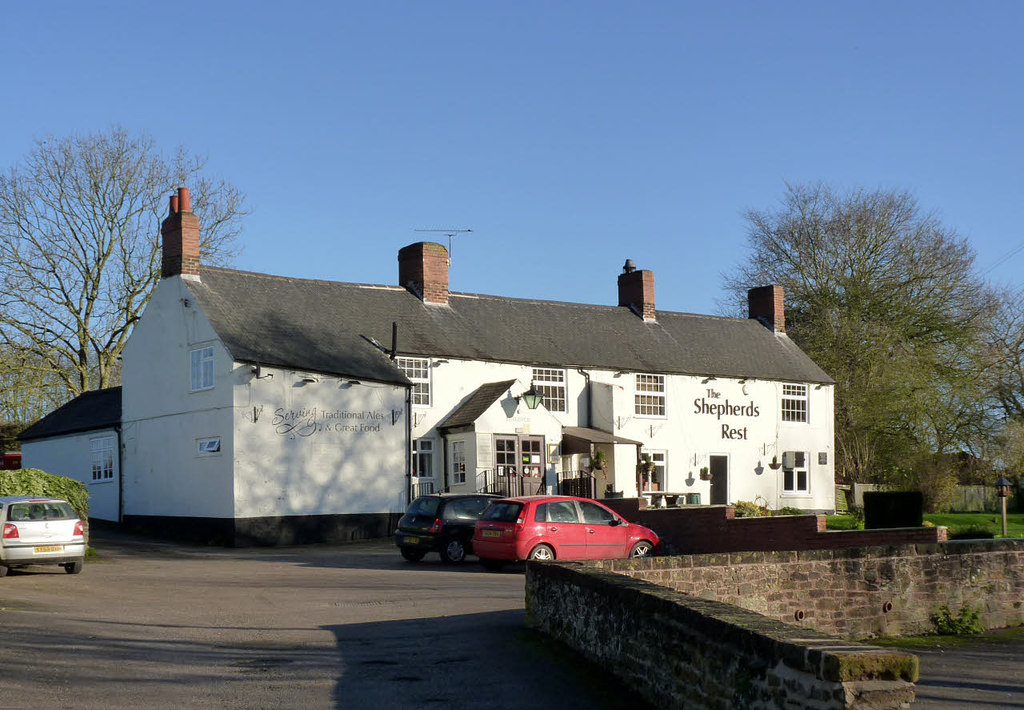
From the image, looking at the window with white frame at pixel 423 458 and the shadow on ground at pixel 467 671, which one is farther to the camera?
the window with white frame at pixel 423 458

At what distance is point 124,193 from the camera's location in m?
44.8

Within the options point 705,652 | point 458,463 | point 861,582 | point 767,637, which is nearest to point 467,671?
point 705,652

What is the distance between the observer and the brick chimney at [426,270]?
3731cm

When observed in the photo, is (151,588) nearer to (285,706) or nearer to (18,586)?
(18,586)

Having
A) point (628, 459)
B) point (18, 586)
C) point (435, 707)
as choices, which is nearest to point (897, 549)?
point (435, 707)

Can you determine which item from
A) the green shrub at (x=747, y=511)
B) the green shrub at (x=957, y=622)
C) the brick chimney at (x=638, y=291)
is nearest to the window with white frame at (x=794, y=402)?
the brick chimney at (x=638, y=291)

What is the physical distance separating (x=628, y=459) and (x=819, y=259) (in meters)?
17.6

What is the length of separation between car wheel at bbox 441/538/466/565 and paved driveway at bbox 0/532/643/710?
8.20 feet

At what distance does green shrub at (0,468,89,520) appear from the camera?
2416cm

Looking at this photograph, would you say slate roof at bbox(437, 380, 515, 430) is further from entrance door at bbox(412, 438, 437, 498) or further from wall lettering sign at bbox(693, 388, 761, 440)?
wall lettering sign at bbox(693, 388, 761, 440)

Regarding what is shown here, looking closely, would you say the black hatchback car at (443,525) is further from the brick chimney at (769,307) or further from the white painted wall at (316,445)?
the brick chimney at (769,307)

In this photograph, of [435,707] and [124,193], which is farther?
[124,193]

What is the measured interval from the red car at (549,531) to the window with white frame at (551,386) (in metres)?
15.0

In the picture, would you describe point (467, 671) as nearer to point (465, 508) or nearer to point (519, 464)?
point (465, 508)
